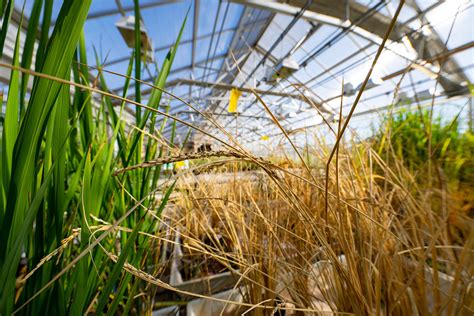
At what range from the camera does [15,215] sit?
21 centimetres

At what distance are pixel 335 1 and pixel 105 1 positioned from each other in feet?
9.99

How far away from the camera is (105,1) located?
2.89 metres

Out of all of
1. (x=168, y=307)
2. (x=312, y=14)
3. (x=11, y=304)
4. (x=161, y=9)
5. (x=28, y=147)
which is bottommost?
(x=168, y=307)

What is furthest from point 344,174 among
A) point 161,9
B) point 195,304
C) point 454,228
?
point 161,9

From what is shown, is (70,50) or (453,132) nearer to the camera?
(70,50)

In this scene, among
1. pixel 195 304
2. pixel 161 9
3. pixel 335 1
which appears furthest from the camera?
pixel 161 9

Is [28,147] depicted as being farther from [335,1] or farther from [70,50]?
[335,1]

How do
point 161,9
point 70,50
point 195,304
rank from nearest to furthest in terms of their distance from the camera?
1. point 70,50
2. point 195,304
3. point 161,9

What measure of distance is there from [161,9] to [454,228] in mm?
4318

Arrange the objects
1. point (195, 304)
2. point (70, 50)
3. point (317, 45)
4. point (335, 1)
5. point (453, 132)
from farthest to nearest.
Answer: point (317, 45) < point (335, 1) < point (453, 132) < point (195, 304) < point (70, 50)

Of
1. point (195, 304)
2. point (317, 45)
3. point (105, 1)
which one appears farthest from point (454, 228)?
point (317, 45)

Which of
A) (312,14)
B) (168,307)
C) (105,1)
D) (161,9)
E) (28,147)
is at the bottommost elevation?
(168,307)

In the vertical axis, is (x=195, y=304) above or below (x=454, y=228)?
below

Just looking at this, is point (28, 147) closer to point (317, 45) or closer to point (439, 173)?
point (439, 173)
